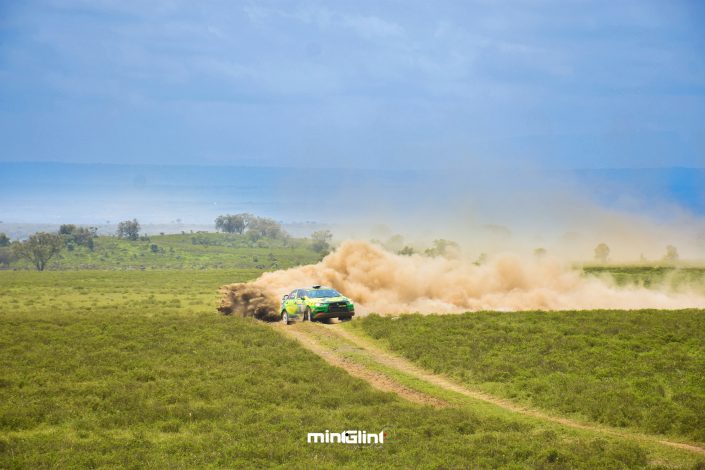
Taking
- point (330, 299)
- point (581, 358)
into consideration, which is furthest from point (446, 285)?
point (581, 358)

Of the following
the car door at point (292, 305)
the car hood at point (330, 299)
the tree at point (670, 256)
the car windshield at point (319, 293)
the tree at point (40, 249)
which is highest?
the tree at point (40, 249)

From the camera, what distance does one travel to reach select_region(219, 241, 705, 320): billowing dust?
188ft

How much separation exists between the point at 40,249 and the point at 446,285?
14185 centimetres

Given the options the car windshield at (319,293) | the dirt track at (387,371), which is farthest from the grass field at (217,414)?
the car windshield at (319,293)

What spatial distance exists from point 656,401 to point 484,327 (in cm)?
1551

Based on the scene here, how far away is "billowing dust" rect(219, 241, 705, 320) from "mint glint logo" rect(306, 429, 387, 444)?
30408 mm

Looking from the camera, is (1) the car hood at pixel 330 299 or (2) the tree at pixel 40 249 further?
(2) the tree at pixel 40 249

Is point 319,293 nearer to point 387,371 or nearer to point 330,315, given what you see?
point 330,315

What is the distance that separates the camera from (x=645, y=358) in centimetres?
3422

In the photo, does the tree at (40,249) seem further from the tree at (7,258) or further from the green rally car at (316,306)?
the green rally car at (316,306)

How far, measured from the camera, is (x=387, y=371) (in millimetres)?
35281

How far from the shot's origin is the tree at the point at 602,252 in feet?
342

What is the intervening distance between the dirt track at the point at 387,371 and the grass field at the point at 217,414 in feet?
3.76

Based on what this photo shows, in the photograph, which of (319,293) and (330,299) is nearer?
(330,299)
